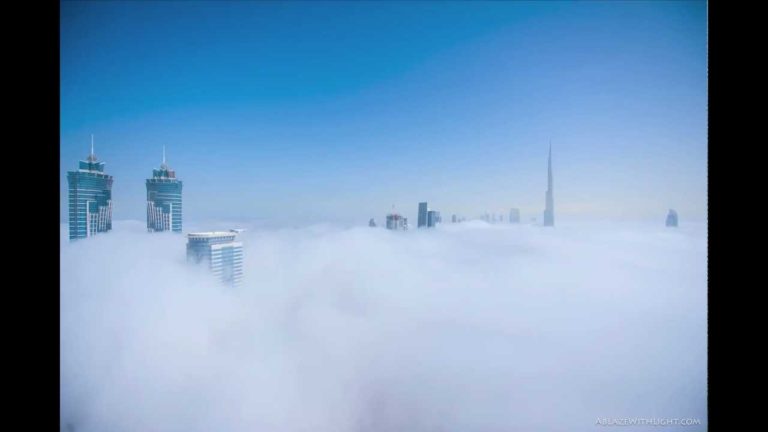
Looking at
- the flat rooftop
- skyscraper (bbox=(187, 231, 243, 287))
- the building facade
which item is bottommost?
skyscraper (bbox=(187, 231, 243, 287))

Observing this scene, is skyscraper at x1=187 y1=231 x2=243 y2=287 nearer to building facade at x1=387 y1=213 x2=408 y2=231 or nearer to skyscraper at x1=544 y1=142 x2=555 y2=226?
building facade at x1=387 y1=213 x2=408 y2=231

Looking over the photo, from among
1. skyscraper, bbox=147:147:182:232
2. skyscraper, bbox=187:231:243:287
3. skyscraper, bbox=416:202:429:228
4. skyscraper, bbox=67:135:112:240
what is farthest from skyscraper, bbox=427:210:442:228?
skyscraper, bbox=67:135:112:240

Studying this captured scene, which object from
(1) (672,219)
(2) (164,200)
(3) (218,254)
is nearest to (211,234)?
(3) (218,254)

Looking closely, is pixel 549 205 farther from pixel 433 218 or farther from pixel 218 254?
pixel 218 254

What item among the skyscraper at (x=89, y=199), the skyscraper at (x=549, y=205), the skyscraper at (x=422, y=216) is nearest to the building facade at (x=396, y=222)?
the skyscraper at (x=422, y=216)

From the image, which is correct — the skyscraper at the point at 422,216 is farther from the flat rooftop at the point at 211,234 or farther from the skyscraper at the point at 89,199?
the skyscraper at the point at 89,199

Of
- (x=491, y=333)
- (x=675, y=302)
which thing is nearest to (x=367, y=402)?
(x=491, y=333)

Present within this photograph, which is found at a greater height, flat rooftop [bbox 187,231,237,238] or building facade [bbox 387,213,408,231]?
building facade [bbox 387,213,408,231]
